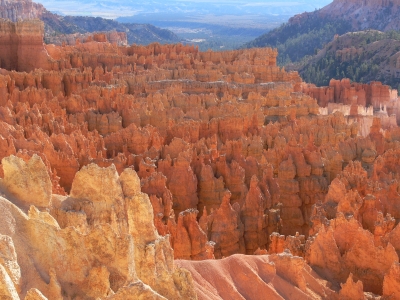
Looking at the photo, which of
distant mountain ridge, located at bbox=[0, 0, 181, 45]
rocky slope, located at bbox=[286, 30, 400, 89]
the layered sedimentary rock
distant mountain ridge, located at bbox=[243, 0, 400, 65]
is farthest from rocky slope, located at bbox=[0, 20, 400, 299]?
distant mountain ridge, located at bbox=[243, 0, 400, 65]

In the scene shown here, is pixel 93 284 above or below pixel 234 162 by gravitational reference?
above

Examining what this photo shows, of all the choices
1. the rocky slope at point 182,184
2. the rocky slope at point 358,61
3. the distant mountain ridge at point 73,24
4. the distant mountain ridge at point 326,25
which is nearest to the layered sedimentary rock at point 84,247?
the rocky slope at point 182,184

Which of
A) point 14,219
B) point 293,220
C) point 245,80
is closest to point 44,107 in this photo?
point 293,220

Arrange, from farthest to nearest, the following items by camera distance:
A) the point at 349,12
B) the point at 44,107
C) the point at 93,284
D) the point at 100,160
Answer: the point at 349,12 < the point at 44,107 < the point at 100,160 < the point at 93,284

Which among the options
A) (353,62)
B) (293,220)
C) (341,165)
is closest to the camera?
(293,220)

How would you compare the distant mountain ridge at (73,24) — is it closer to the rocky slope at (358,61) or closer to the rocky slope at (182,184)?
the rocky slope at (358,61)

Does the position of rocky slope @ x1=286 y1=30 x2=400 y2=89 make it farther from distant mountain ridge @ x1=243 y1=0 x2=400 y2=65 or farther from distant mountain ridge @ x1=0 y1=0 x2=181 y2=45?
distant mountain ridge @ x1=0 y1=0 x2=181 y2=45

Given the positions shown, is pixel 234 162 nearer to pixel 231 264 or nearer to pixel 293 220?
pixel 293 220
